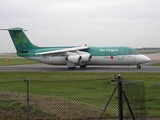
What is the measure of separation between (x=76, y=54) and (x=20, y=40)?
8.17 m

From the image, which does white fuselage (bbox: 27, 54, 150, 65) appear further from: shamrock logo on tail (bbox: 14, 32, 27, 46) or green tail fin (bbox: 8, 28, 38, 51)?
shamrock logo on tail (bbox: 14, 32, 27, 46)

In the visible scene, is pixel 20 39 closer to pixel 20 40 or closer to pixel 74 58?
pixel 20 40

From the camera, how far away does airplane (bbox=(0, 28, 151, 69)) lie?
116ft

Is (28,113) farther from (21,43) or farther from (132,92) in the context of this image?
(21,43)

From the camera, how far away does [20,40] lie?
130ft

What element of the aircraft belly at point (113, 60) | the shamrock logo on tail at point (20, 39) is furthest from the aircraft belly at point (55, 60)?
the aircraft belly at point (113, 60)

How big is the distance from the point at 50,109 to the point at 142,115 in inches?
119

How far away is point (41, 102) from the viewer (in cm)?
1021

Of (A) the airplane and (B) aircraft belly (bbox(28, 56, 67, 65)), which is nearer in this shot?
Answer: (A) the airplane

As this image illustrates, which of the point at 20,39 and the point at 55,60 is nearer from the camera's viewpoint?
the point at 55,60

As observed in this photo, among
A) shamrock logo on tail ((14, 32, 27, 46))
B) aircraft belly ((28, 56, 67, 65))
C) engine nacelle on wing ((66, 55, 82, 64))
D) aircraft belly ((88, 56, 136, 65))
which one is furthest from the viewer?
shamrock logo on tail ((14, 32, 27, 46))

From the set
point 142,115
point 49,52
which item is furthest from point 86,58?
point 142,115

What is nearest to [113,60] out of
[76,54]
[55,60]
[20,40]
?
[76,54]

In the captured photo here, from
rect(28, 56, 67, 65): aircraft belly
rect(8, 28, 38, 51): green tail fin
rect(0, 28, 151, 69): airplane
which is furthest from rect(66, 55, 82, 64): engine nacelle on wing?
rect(8, 28, 38, 51): green tail fin
